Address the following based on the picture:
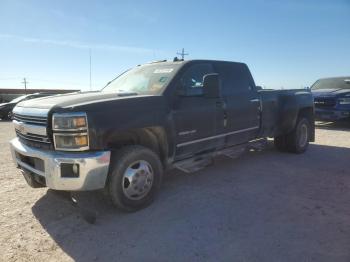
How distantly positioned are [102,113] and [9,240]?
5.07ft

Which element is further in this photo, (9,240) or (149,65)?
(149,65)

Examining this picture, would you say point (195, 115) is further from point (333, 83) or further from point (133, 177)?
point (333, 83)

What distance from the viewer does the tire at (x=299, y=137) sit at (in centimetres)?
710

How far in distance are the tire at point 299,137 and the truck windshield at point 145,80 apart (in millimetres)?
3557

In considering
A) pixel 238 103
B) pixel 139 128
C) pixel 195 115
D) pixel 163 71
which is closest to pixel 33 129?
pixel 139 128

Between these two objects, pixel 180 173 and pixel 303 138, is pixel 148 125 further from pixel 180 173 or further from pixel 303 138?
pixel 303 138

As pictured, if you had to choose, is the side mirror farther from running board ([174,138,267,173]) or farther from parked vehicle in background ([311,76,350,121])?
parked vehicle in background ([311,76,350,121])

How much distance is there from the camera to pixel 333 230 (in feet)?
11.3

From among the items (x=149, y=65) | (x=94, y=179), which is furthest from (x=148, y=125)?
(x=149, y=65)

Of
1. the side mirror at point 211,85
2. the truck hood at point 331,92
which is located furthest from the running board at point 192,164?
the truck hood at point 331,92

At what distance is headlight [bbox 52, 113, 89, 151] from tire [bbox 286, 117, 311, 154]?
500 cm

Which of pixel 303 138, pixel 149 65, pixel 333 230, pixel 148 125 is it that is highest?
pixel 149 65

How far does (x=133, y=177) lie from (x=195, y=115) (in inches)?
52.3

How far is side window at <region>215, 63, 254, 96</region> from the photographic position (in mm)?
5434
